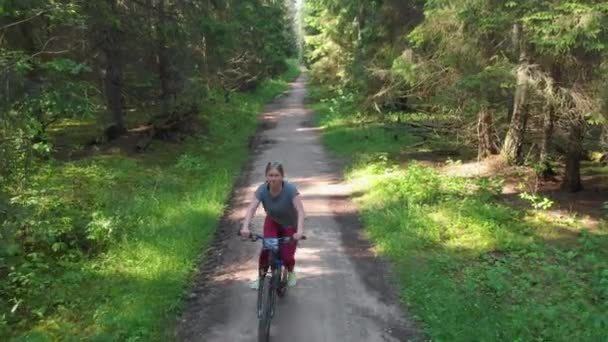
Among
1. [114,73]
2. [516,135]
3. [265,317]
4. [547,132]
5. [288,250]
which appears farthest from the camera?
[114,73]

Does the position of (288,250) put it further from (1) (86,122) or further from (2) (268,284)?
(1) (86,122)

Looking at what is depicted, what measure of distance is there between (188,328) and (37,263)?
3067 millimetres

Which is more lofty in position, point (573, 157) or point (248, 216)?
point (248, 216)

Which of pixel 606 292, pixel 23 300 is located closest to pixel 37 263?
pixel 23 300

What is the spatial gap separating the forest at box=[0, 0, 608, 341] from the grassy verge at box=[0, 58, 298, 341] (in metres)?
0.04

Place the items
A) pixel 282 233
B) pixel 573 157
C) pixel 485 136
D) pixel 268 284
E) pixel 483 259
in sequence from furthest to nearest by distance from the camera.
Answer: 1. pixel 485 136
2. pixel 573 157
3. pixel 483 259
4. pixel 282 233
5. pixel 268 284

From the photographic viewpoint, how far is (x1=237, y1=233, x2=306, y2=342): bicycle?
6254 millimetres

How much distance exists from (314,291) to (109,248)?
153 inches

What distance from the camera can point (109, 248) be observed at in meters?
Answer: 9.37

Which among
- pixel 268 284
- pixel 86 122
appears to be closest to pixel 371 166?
pixel 268 284

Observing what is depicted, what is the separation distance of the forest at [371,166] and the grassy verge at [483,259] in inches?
1.6

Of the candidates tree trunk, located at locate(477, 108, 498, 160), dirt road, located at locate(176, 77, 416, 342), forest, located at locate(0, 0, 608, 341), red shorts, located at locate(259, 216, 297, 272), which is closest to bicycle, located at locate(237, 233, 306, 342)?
red shorts, located at locate(259, 216, 297, 272)

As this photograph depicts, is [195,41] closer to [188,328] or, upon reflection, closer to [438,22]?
[438,22]

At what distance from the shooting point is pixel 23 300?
7.51 meters
